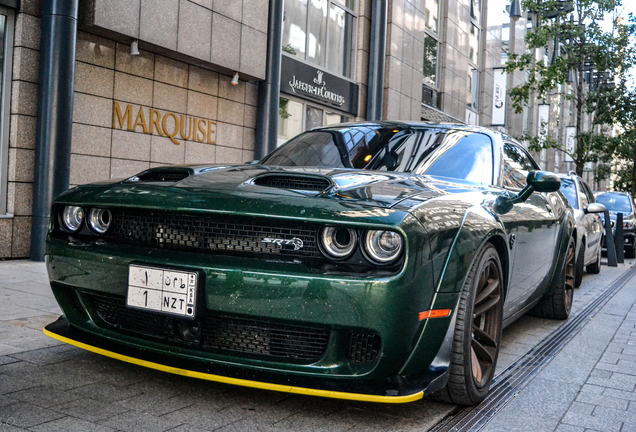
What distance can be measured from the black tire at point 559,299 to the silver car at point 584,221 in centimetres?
167

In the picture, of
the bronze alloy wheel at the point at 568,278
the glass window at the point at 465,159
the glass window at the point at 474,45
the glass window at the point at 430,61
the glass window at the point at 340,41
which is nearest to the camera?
the glass window at the point at 465,159

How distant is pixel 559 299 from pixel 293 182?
11.0 ft

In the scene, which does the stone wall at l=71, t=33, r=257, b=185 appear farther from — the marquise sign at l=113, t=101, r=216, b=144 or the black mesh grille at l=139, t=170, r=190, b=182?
the black mesh grille at l=139, t=170, r=190, b=182

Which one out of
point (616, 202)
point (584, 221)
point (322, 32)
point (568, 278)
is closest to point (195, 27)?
point (322, 32)

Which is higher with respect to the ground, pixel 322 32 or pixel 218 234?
pixel 322 32

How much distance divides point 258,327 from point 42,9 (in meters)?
6.79

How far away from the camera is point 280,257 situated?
2496 mm

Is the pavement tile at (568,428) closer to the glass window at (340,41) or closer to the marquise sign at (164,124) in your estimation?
the marquise sign at (164,124)

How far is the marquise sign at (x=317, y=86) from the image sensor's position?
508 inches

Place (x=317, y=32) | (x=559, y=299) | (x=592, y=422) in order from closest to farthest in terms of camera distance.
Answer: (x=592, y=422) < (x=559, y=299) < (x=317, y=32)

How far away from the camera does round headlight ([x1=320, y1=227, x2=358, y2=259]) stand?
2.44 meters

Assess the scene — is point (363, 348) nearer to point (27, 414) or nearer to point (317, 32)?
point (27, 414)

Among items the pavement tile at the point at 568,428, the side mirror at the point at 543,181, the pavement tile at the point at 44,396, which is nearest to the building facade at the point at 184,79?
the pavement tile at the point at 44,396

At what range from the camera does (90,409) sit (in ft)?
8.50
